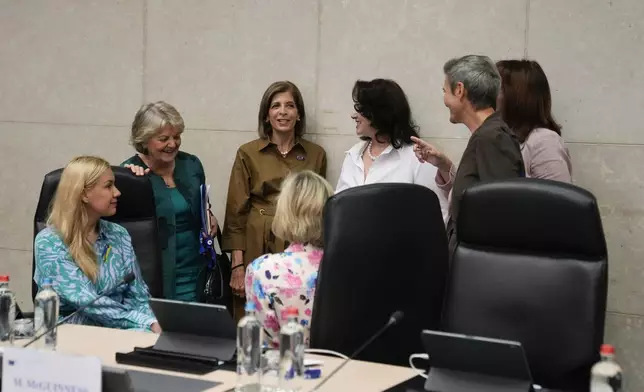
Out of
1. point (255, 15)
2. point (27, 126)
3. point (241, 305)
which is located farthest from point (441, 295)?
point (27, 126)

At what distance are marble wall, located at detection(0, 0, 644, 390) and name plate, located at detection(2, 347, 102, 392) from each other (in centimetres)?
278

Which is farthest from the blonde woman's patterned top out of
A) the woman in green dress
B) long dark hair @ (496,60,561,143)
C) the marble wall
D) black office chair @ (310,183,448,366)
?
long dark hair @ (496,60,561,143)

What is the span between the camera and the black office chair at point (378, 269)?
2568 millimetres

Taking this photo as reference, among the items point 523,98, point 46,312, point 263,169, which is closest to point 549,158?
point 523,98

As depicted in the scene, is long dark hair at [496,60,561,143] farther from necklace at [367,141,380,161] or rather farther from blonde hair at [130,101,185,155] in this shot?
blonde hair at [130,101,185,155]

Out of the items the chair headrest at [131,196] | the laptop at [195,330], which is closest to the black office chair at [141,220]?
the chair headrest at [131,196]

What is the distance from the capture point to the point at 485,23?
167 inches

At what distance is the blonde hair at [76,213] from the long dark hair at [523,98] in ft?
5.81

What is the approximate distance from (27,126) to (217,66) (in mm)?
1406

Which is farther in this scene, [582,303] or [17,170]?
[17,170]

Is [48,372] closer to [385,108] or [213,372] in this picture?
[213,372]

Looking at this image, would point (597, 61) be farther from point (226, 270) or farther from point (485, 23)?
point (226, 270)

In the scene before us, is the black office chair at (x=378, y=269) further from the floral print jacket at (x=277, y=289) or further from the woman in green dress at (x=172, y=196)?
the woman in green dress at (x=172, y=196)

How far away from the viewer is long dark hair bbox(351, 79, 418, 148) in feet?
13.8
